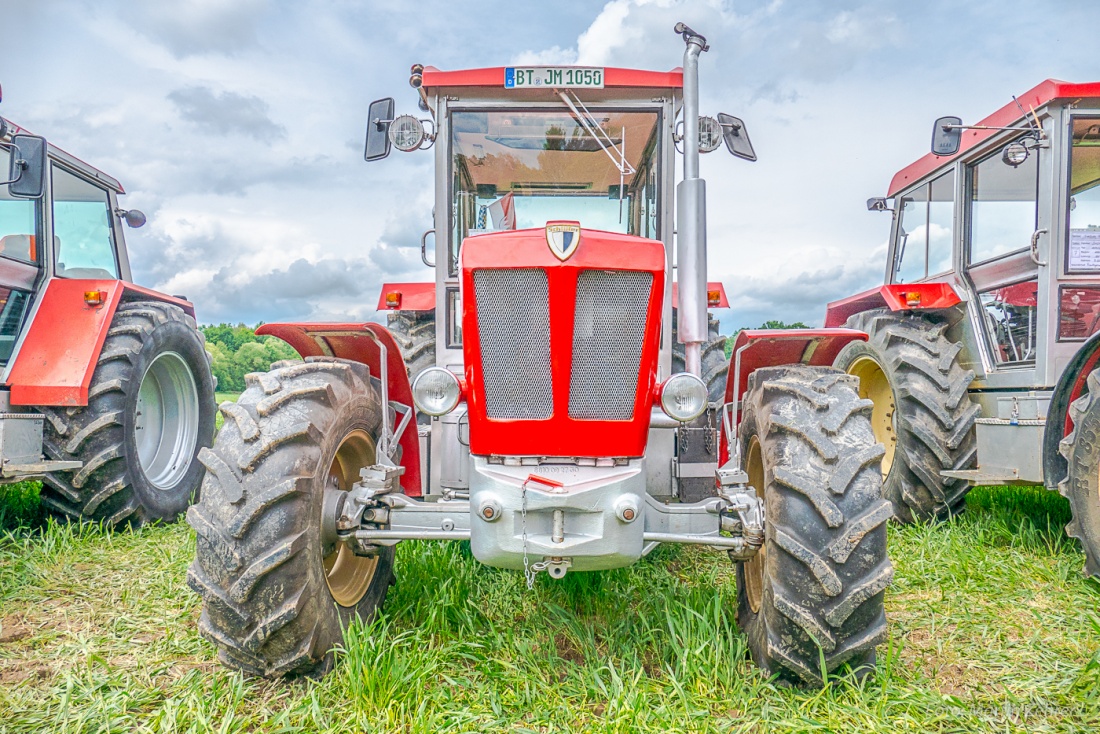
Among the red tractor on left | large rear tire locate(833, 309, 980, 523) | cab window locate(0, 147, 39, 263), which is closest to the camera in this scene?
the red tractor on left

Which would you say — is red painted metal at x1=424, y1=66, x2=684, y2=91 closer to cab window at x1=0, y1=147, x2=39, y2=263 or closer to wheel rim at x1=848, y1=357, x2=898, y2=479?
wheel rim at x1=848, y1=357, x2=898, y2=479

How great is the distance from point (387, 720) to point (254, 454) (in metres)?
0.93

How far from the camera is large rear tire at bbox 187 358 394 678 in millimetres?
2434

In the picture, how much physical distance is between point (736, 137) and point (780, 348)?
102 centimetres

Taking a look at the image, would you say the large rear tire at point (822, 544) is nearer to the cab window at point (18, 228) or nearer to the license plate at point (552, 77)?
the license plate at point (552, 77)

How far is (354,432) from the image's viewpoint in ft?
9.63

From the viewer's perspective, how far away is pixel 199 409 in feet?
19.0

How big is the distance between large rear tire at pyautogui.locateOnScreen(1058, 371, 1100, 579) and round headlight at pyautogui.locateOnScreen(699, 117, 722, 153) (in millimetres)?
1965

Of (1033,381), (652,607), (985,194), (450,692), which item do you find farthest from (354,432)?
(985,194)

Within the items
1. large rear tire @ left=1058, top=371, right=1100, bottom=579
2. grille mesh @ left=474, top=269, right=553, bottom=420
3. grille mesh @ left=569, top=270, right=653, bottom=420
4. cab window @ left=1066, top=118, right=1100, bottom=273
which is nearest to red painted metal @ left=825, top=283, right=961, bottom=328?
cab window @ left=1066, top=118, right=1100, bottom=273

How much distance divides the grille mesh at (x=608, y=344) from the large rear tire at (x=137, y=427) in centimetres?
327

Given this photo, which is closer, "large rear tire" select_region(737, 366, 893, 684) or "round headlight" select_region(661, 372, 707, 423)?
"large rear tire" select_region(737, 366, 893, 684)

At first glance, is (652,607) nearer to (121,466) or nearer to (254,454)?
(254,454)

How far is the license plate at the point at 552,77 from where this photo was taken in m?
3.47
